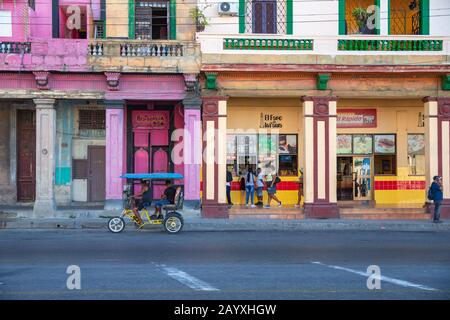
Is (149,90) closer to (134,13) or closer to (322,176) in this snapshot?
(134,13)

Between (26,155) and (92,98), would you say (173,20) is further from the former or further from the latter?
(26,155)

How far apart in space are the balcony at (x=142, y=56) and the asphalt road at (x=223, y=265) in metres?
6.91

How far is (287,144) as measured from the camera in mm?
26812

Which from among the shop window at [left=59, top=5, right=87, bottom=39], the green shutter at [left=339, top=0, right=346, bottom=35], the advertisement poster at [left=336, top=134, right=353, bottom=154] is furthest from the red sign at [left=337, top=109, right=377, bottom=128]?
the shop window at [left=59, top=5, right=87, bottom=39]

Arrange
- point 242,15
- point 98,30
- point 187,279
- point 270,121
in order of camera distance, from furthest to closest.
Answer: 1. point 270,121
2. point 98,30
3. point 242,15
4. point 187,279

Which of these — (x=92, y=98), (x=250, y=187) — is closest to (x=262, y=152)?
(x=250, y=187)

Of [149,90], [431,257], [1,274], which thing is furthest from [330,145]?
[1,274]

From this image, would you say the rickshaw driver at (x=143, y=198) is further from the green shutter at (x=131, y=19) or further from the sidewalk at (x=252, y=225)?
the green shutter at (x=131, y=19)

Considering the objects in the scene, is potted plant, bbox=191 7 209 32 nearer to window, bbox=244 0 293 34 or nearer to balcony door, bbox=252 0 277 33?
window, bbox=244 0 293 34

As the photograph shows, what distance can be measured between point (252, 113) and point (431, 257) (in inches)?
540

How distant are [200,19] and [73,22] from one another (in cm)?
501

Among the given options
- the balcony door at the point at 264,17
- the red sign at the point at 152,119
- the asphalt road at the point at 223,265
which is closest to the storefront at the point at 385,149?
the balcony door at the point at 264,17

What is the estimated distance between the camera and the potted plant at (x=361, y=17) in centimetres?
2488

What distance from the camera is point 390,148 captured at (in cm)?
2716
